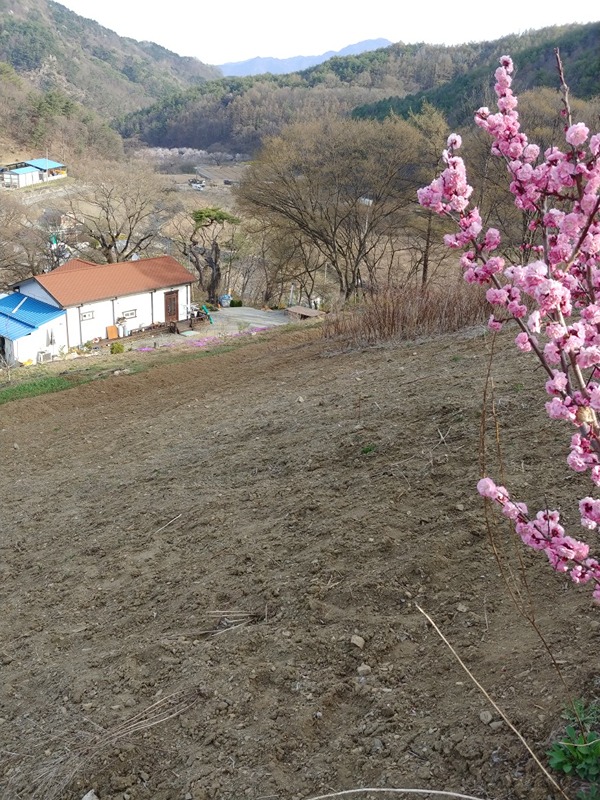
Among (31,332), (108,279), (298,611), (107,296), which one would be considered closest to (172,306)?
(108,279)

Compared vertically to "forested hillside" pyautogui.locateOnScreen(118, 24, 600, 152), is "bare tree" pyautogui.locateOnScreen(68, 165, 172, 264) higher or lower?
lower

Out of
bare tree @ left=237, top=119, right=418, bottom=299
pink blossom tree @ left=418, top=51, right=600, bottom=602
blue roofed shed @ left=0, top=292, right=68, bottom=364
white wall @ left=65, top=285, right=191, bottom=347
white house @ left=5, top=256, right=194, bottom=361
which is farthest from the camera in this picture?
white wall @ left=65, top=285, right=191, bottom=347

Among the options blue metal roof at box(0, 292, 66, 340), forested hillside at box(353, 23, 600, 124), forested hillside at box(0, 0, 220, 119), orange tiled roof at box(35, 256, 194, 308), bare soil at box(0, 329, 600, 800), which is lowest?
blue metal roof at box(0, 292, 66, 340)

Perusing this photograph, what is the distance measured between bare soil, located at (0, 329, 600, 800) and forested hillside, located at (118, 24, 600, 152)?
2467 cm

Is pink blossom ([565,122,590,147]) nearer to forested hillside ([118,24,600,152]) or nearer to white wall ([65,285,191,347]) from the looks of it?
white wall ([65,285,191,347])

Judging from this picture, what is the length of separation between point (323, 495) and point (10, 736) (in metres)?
2.27

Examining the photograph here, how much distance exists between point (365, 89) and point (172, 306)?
4368cm

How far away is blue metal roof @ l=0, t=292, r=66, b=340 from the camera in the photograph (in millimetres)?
23766

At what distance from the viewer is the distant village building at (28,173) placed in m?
57.5

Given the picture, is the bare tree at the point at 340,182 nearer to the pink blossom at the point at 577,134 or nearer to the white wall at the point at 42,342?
the white wall at the point at 42,342

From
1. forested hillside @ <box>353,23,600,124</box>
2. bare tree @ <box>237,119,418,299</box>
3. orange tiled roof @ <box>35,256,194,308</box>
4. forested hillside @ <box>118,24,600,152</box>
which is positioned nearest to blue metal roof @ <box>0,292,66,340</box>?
orange tiled roof @ <box>35,256,194,308</box>

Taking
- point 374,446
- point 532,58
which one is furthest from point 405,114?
point 374,446

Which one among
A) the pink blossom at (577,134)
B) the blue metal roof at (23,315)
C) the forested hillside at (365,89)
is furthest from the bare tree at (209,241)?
the pink blossom at (577,134)

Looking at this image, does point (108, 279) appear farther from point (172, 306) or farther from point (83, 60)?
point (83, 60)
